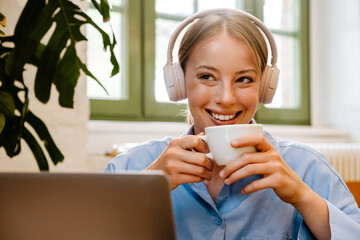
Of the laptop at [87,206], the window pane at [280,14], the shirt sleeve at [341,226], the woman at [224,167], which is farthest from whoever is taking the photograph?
the window pane at [280,14]

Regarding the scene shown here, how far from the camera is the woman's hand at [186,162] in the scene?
77 centimetres

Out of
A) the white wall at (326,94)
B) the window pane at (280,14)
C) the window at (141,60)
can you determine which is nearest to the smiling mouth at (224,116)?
the white wall at (326,94)

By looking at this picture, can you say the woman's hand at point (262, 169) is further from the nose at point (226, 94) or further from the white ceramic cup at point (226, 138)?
the nose at point (226, 94)

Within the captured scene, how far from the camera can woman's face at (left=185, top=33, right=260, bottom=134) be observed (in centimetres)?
100

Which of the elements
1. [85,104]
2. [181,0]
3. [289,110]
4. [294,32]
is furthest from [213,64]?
[294,32]

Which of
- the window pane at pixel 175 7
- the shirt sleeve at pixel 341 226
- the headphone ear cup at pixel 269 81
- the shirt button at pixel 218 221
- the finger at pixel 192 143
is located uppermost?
the window pane at pixel 175 7

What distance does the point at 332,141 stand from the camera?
2926 millimetres

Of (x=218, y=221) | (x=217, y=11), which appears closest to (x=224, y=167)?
(x=218, y=221)

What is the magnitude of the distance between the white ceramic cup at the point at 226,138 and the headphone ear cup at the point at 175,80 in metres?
0.35

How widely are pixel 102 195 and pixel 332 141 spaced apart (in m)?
2.73

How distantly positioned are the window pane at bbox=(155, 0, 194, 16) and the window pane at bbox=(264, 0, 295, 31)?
0.60 meters

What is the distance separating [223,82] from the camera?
3.27 feet

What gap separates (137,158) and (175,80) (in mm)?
219

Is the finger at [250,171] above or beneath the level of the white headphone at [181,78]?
beneath
